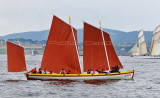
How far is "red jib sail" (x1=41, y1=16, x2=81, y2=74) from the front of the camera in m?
56.8

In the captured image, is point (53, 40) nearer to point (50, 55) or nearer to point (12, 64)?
point (50, 55)

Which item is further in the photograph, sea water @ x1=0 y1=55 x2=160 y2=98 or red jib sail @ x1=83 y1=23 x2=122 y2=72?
red jib sail @ x1=83 y1=23 x2=122 y2=72

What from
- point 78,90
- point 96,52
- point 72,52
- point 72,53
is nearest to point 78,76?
point 72,53

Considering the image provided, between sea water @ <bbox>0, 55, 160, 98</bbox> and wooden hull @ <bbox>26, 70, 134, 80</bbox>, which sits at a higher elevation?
wooden hull @ <bbox>26, 70, 134, 80</bbox>

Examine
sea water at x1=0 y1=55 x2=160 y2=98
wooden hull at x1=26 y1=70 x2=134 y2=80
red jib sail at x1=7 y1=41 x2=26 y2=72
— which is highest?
red jib sail at x1=7 y1=41 x2=26 y2=72

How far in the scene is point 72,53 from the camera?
57.3m


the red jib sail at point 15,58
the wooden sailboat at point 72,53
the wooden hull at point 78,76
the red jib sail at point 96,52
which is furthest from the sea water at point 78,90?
the red jib sail at point 96,52

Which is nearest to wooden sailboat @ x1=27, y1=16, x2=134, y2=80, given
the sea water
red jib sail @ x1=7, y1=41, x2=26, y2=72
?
red jib sail @ x1=7, y1=41, x2=26, y2=72

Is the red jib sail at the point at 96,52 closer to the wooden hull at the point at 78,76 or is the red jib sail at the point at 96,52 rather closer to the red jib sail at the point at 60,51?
the red jib sail at the point at 60,51

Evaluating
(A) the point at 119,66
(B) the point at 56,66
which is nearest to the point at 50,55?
(B) the point at 56,66

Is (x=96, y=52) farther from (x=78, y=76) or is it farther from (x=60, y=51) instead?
(x=60, y=51)

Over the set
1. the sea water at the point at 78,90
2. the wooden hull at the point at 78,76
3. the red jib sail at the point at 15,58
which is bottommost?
the sea water at the point at 78,90

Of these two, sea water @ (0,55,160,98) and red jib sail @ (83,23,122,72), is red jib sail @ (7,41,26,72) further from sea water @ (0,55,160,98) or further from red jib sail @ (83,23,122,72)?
red jib sail @ (83,23,122,72)

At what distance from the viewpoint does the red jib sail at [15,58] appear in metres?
56.8
